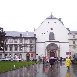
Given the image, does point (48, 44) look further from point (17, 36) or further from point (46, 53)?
point (17, 36)

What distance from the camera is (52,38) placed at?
406ft

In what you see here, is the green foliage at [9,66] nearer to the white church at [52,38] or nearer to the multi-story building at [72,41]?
the white church at [52,38]

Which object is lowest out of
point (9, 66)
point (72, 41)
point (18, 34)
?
point (9, 66)

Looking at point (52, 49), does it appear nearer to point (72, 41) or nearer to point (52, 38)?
point (52, 38)

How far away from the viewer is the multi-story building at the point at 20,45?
411 ft

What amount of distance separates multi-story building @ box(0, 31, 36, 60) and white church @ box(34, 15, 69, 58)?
10.0 ft

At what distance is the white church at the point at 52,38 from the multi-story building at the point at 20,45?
3059 mm

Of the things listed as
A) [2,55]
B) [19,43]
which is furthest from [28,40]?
[2,55]

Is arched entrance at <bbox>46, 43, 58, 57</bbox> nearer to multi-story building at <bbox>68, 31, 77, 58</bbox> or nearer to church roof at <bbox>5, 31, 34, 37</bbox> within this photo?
multi-story building at <bbox>68, 31, 77, 58</bbox>

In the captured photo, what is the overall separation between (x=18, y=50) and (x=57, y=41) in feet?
50.9

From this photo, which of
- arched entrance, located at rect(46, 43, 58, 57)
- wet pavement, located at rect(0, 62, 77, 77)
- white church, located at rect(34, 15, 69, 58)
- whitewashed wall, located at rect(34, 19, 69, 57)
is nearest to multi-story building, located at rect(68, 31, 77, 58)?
white church, located at rect(34, 15, 69, 58)

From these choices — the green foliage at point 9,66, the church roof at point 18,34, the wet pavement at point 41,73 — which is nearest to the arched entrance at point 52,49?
the church roof at point 18,34

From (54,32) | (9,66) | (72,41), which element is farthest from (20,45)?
(9,66)

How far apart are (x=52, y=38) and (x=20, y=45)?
1297cm
